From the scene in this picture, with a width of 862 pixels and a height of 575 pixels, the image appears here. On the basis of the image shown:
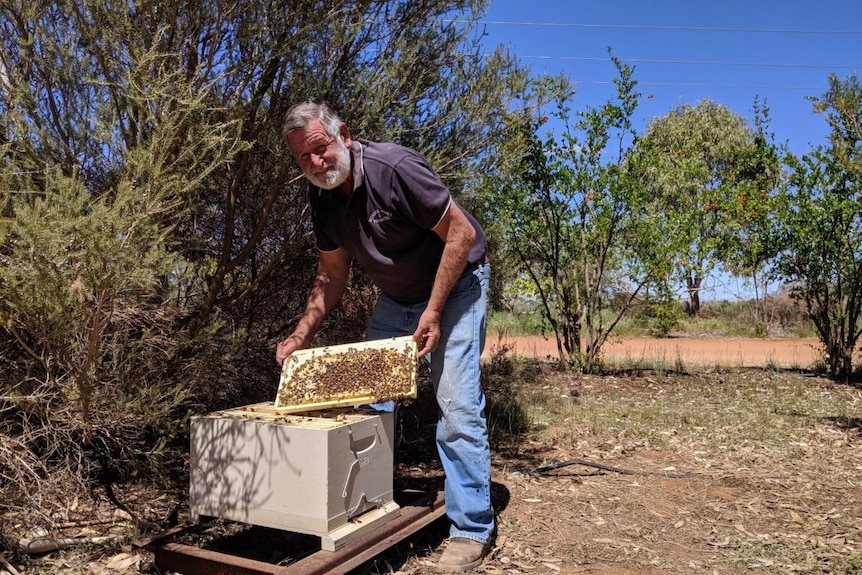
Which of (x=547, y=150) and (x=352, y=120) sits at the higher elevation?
(x=547, y=150)

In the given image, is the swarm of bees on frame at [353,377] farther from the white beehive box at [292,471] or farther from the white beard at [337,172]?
the white beard at [337,172]

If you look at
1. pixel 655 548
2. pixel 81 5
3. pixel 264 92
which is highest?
pixel 81 5

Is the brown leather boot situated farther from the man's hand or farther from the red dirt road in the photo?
the red dirt road

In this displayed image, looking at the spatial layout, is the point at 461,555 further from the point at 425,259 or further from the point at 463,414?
the point at 425,259

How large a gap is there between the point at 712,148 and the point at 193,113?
880 inches

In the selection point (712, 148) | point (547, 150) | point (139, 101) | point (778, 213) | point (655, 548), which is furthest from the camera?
point (712, 148)

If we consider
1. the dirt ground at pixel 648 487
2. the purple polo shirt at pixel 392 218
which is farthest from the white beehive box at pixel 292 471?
the purple polo shirt at pixel 392 218

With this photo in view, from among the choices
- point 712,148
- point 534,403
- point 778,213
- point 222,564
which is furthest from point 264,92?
point 712,148

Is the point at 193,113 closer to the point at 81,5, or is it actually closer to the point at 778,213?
the point at 81,5

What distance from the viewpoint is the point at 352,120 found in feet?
14.5

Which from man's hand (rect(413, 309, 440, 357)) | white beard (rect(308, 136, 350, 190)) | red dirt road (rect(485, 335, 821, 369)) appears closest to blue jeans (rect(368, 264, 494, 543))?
man's hand (rect(413, 309, 440, 357))

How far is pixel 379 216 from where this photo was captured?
11.0 feet

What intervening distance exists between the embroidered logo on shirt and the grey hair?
0.39 m

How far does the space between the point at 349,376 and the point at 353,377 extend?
19 mm
